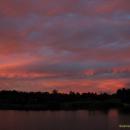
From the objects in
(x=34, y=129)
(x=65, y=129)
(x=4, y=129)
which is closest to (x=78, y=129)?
(x=65, y=129)

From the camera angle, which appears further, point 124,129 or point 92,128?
point 92,128

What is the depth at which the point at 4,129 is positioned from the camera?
3649 inches

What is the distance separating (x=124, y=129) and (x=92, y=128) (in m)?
9.94

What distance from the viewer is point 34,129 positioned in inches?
3615

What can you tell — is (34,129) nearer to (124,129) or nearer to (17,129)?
(17,129)

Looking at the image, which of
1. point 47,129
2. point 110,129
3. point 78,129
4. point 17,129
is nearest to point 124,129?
point 110,129

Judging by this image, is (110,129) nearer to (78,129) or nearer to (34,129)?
Answer: (78,129)

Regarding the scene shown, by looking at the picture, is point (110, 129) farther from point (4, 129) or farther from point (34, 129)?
point (4, 129)

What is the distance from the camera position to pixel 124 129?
89250mm

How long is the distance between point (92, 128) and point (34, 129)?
52.2 ft

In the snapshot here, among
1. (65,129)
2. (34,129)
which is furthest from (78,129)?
(34,129)

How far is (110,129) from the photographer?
92.4m

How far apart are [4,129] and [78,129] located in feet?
64.1

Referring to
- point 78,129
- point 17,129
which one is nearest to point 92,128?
point 78,129
